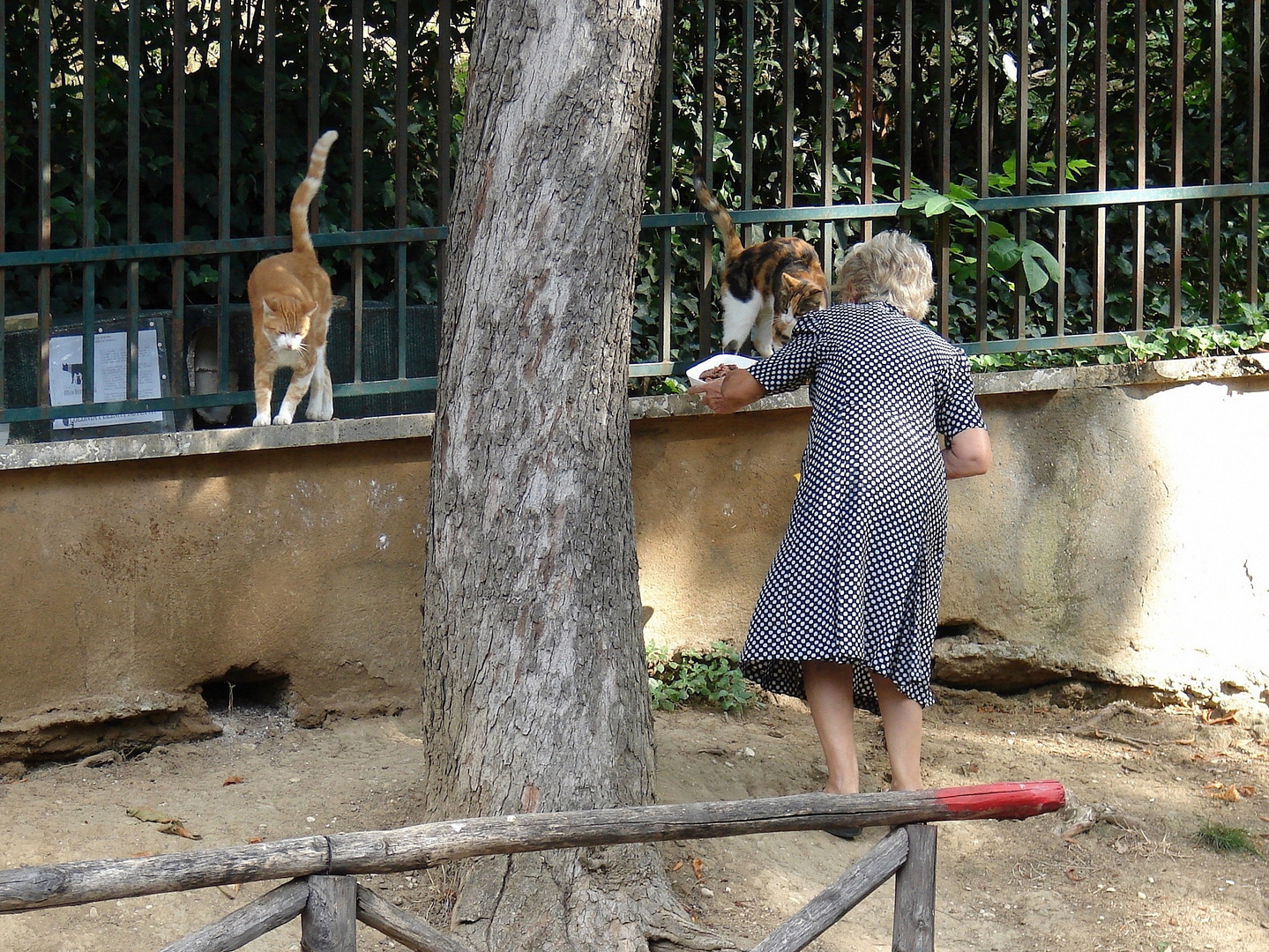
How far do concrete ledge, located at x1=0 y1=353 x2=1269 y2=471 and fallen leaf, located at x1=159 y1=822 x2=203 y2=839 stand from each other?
4.26ft

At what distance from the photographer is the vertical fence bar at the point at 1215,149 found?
17.4 feet

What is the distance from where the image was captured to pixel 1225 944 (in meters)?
3.73

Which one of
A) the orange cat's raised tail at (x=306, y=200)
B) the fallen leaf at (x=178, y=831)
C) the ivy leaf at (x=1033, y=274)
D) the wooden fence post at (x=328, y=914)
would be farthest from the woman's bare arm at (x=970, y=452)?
the fallen leaf at (x=178, y=831)

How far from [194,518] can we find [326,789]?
1124 mm

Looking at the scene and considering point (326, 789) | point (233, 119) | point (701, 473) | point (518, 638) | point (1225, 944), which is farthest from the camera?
point (233, 119)

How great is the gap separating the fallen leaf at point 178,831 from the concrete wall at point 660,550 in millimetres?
738

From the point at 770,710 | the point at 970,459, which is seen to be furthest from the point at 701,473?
the point at 970,459

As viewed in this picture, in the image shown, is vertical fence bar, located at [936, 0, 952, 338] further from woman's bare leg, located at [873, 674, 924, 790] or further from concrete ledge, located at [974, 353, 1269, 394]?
woman's bare leg, located at [873, 674, 924, 790]

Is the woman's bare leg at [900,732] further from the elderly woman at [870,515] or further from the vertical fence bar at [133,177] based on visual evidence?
the vertical fence bar at [133,177]

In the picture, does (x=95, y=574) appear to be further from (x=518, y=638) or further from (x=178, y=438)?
(x=518, y=638)

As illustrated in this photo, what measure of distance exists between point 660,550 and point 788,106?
1864mm

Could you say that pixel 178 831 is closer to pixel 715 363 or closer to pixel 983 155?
pixel 715 363

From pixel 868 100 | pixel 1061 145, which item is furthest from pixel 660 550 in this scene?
pixel 1061 145

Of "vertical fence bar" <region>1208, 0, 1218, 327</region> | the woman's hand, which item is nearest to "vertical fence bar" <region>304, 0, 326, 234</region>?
the woman's hand
